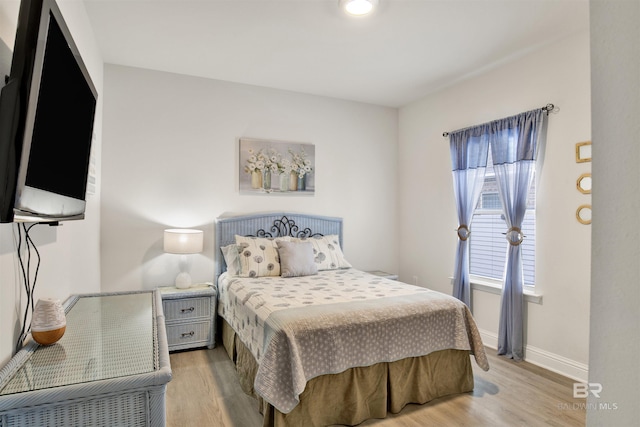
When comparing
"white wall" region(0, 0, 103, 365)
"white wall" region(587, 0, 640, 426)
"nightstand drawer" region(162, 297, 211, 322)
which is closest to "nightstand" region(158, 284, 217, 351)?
"nightstand drawer" region(162, 297, 211, 322)

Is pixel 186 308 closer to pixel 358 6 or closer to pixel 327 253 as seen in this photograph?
pixel 327 253

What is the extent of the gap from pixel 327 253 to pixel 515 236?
1.88 m

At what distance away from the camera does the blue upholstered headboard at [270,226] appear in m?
3.95

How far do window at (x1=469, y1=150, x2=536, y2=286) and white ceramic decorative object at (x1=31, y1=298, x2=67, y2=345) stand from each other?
3.49 meters

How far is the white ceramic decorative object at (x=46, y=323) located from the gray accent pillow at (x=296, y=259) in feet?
7.39

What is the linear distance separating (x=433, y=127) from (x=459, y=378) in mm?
2887

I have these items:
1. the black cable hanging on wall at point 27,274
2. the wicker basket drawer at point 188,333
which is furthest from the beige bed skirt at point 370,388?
the black cable hanging on wall at point 27,274

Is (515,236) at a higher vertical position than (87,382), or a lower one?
higher

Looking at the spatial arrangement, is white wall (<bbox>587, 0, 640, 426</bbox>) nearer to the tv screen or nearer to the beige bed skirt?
A: the tv screen

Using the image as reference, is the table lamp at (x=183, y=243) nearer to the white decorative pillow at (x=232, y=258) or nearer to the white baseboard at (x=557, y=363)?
the white decorative pillow at (x=232, y=258)

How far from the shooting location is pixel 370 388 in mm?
2330

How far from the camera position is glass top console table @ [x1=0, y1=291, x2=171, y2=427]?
3.52 ft

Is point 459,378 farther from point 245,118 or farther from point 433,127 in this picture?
point 245,118

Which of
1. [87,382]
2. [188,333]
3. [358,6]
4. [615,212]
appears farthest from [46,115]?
[188,333]
